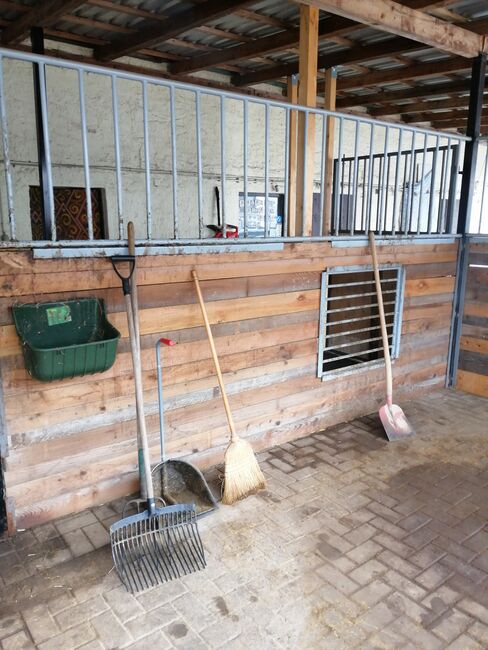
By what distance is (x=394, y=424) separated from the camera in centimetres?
389

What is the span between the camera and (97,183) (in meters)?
6.06

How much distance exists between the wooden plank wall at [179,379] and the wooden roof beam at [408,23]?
1.56 metres

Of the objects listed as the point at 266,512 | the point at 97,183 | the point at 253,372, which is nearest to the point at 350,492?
the point at 266,512

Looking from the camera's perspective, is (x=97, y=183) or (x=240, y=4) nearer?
(x=240, y=4)

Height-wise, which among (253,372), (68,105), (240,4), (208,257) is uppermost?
(240,4)

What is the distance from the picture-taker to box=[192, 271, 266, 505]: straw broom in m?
2.93

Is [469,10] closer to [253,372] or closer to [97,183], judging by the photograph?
[253,372]

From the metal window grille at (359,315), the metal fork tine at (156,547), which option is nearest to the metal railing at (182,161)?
the metal window grille at (359,315)

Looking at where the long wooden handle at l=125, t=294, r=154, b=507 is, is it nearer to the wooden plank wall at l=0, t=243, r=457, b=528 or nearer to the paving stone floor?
the wooden plank wall at l=0, t=243, r=457, b=528

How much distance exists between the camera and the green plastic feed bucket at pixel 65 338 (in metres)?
2.41

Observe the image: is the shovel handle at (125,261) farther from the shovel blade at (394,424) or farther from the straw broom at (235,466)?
the shovel blade at (394,424)

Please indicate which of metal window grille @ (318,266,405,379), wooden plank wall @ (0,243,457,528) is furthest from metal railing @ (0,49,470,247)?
wooden plank wall @ (0,243,457,528)

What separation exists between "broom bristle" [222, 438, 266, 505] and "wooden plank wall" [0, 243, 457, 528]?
375mm

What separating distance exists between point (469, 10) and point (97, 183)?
4.22 metres
